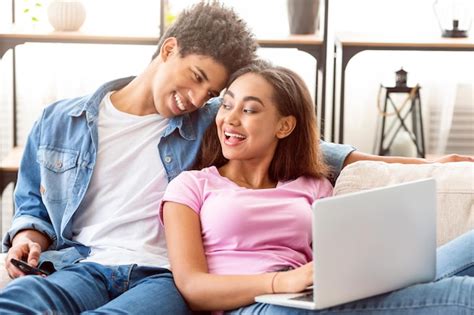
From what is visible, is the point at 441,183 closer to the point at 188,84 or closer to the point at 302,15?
the point at 188,84

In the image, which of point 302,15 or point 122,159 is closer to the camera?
point 122,159

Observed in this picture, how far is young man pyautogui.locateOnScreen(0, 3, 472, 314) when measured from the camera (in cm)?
243

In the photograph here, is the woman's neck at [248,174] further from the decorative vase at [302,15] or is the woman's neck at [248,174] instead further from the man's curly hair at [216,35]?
the decorative vase at [302,15]

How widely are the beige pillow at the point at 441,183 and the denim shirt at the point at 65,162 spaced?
0.09m

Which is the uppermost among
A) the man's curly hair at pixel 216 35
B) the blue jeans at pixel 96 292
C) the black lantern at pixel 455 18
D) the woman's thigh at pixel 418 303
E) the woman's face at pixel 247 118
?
the man's curly hair at pixel 216 35

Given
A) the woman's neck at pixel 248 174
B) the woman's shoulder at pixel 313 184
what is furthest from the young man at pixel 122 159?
the woman's shoulder at pixel 313 184

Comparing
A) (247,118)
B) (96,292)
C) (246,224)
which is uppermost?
(247,118)

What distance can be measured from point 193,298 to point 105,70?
2220mm

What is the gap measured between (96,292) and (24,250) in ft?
0.64

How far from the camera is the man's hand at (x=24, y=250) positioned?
2361mm

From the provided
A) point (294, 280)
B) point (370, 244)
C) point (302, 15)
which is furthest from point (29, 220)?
point (302, 15)

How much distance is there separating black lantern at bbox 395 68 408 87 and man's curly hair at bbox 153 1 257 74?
5.54ft

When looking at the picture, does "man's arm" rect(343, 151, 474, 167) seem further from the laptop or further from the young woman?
the laptop

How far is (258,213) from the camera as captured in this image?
2.37 metres
